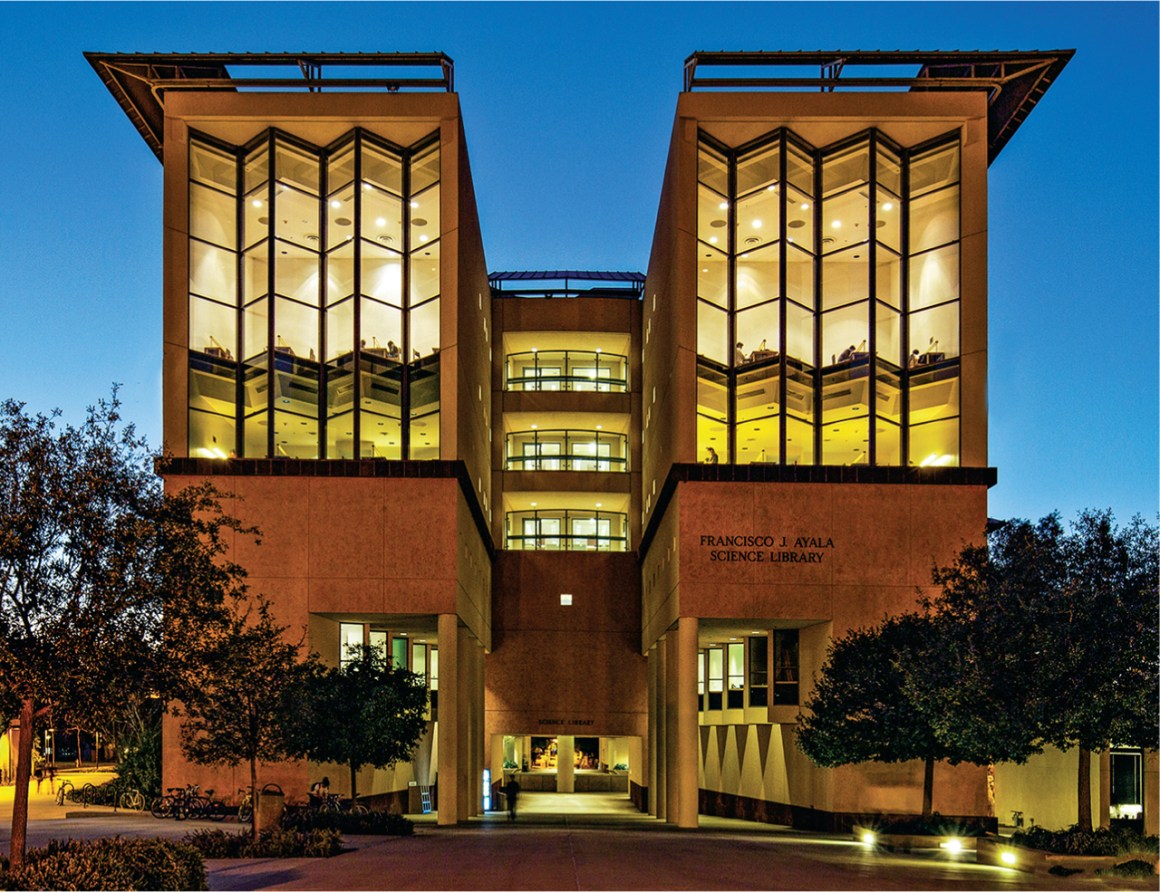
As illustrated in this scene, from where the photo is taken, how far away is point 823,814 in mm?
38438

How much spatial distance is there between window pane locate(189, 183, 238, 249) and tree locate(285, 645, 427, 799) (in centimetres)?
1434

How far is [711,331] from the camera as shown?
40.6 meters

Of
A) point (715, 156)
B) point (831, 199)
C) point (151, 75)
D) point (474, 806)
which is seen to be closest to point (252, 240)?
point (151, 75)

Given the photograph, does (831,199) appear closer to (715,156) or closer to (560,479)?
(715,156)

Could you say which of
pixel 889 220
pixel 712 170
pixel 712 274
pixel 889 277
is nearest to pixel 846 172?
pixel 889 220

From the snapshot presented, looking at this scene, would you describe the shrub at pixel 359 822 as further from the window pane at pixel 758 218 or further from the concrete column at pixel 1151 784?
the window pane at pixel 758 218

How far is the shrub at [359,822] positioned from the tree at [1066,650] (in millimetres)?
13990

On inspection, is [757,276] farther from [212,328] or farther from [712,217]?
[212,328]

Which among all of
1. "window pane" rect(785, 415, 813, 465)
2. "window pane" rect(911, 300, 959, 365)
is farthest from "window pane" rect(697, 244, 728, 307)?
"window pane" rect(911, 300, 959, 365)

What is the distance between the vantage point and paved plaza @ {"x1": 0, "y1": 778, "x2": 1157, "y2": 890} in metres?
20.3

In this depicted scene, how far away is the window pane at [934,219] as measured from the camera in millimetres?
40625

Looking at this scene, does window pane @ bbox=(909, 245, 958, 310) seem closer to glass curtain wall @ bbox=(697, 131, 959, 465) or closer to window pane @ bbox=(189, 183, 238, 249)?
glass curtain wall @ bbox=(697, 131, 959, 465)

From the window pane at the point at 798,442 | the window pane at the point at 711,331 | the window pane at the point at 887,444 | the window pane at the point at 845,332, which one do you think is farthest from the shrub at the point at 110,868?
the window pane at the point at 845,332

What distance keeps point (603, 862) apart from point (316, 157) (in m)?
26.7
